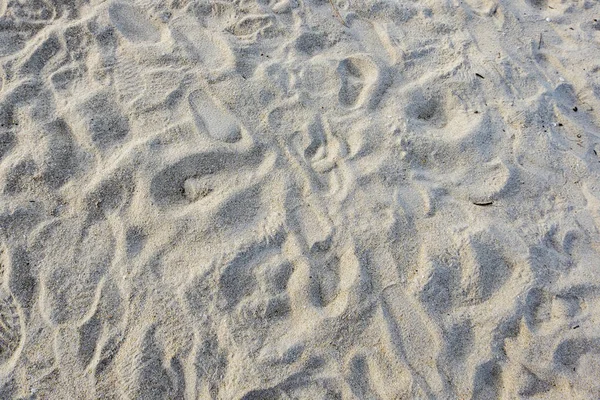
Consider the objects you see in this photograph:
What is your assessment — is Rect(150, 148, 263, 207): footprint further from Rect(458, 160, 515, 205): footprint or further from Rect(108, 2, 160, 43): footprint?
Rect(458, 160, 515, 205): footprint

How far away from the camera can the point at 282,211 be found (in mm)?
1973

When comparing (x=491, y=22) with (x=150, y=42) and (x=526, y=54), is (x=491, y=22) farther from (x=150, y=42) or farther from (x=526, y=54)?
(x=150, y=42)

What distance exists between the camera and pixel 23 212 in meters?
1.91

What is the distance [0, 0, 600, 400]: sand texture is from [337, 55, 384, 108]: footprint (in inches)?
0.5

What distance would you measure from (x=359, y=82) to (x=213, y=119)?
2.60 feet

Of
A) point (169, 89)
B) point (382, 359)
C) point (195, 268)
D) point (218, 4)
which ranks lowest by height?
point (382, 359)

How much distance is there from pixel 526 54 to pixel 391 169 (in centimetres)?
127

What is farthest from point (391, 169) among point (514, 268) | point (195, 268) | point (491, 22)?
point (491, 22)

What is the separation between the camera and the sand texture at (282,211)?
1.75 m

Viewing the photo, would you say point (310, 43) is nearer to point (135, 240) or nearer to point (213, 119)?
point (213, 119)

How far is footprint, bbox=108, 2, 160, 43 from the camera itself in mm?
2416

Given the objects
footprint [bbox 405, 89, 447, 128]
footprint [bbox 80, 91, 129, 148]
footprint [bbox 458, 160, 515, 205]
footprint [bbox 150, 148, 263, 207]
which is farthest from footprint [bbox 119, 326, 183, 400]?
footprint [bbox 405, 89, 447, 128]

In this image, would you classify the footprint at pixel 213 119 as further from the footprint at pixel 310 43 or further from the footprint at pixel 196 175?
the footprint at pixel 310 43

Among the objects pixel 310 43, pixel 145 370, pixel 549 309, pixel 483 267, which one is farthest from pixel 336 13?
pixel 145 370
